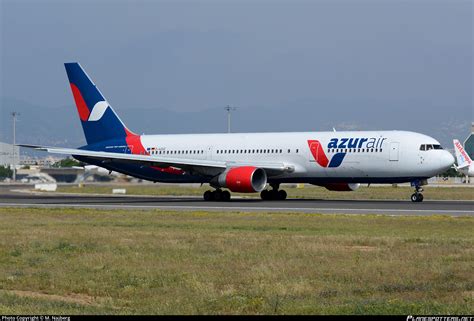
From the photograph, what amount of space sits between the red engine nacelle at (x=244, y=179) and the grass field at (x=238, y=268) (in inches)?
656

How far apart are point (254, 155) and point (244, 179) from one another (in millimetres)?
4084

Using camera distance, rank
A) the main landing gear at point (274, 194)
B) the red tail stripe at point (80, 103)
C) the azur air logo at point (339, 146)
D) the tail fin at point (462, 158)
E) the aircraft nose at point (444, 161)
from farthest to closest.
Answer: the tail fin at point (462, 158) < the red tail stripe at point (80, 103) < the main landing gear at point (274, 194) < the azur air logo at point (339, 146) < the aircraft nose at point (444, 161)

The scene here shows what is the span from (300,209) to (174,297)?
2495 cm

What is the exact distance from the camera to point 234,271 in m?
19.1

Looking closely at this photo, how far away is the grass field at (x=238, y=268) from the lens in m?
15.1

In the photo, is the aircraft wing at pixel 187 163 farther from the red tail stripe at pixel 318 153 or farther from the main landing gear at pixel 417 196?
the main landing gear at pixel 417 196

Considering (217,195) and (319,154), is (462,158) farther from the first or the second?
(217,195)

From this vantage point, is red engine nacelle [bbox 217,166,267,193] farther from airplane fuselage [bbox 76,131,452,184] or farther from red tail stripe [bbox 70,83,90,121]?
red tail stripe [bbox 70,83,90,121]

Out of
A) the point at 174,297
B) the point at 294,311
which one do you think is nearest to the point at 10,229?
the point at 174,297

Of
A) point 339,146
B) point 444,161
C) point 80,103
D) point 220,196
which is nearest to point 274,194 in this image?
point 220,196

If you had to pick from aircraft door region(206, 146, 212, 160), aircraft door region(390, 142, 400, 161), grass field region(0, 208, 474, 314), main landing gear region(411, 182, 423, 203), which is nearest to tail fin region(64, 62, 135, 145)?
aircraft door region(206, 146, 212, 160)

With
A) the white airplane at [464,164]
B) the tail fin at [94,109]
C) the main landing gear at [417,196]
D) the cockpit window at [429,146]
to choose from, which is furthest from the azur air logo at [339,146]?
the white airplane at [464,164]

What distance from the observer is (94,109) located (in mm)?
57594

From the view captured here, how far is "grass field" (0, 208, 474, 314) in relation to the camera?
15.1 metres
